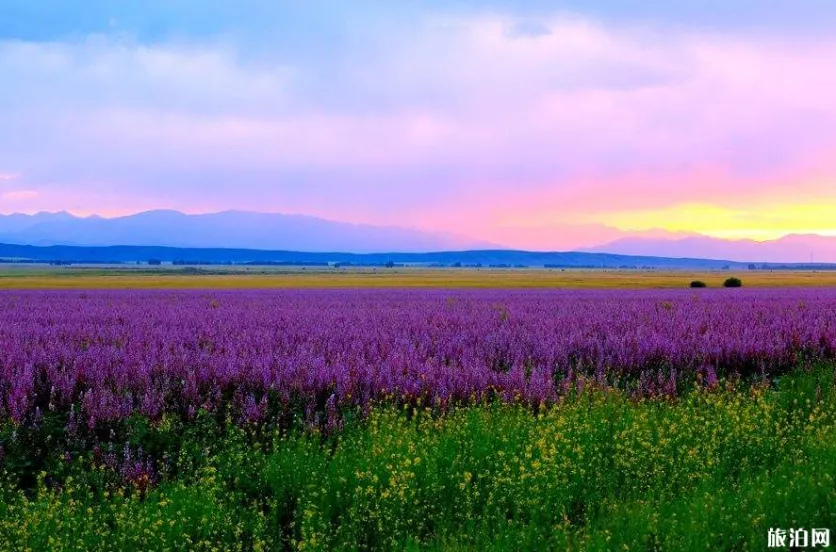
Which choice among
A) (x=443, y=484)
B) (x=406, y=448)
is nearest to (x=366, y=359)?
(x=406, y=448)

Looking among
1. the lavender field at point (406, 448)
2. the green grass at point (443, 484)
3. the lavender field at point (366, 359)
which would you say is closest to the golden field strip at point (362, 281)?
the lavender field at point (366, 359)

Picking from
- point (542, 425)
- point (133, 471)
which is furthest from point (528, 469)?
point (133, 471)

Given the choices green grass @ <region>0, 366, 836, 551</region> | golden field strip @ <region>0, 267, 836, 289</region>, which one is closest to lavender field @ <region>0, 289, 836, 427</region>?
green grass @ <region>0, 366, 836, 551</region>

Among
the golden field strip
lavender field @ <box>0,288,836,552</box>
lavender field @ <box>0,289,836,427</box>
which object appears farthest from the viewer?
the golden field strip

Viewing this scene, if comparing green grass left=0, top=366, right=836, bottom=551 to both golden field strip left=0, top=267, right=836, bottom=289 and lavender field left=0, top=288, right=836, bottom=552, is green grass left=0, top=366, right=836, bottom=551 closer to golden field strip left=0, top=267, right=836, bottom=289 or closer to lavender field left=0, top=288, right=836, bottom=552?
lavender field left=0, top=288, right=836, bottom=552

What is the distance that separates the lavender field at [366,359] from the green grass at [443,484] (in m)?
0.56

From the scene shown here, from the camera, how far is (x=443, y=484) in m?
5.67

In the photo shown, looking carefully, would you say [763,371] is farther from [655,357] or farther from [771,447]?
[771,447]

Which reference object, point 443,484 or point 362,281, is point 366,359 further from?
point 362,281

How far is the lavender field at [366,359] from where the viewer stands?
25.6ft

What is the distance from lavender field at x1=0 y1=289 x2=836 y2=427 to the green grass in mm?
559

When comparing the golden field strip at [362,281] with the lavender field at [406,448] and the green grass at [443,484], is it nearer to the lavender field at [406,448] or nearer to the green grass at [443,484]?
the lavender field at [406,448]

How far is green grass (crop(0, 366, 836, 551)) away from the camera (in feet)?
15.5

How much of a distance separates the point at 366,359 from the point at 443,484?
14.4ft
